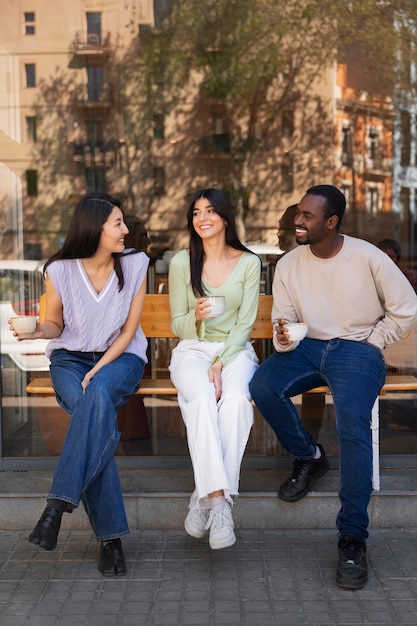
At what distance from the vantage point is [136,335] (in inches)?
170

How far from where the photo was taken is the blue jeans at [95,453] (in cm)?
365

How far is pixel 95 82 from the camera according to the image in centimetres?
862

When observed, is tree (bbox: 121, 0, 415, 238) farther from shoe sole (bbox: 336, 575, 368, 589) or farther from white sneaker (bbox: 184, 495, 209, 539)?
shoe sole (bbox: 336, 575, 368, 589)

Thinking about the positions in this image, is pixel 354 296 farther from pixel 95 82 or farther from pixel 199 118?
pixel 95 82

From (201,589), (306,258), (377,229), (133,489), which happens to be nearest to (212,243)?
(306,258)

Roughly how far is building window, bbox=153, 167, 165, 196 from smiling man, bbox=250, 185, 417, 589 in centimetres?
472

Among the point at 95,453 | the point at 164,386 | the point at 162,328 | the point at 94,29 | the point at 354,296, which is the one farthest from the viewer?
the point at 94,29

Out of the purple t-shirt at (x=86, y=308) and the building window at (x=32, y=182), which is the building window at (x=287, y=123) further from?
the purple t-shirt at (x=86, y=308)

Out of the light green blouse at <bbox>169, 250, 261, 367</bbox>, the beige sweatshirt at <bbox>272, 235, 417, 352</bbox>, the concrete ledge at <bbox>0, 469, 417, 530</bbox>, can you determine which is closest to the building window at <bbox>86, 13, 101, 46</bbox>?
the light green blouse at <bbox>169, 250, 261, 367</bbox>

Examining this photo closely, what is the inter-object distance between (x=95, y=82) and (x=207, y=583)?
238 inches

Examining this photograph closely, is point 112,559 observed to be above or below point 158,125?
below

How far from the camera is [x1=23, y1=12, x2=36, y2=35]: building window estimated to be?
7711 mm

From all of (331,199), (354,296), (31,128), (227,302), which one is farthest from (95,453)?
(31,128)

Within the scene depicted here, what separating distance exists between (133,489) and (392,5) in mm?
5226
